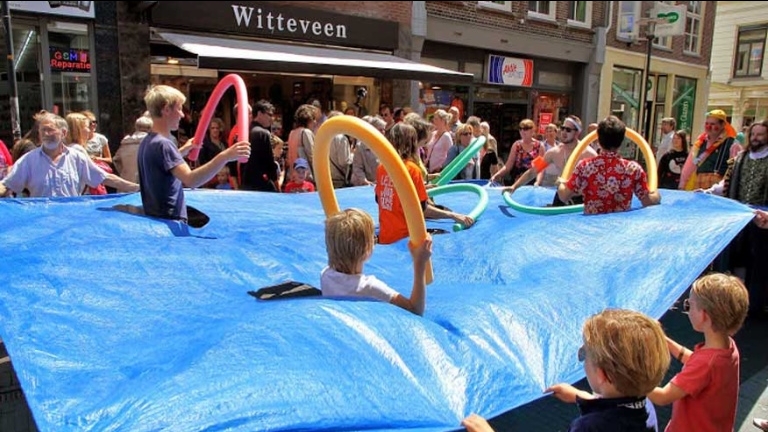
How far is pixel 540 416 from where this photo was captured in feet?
12.0

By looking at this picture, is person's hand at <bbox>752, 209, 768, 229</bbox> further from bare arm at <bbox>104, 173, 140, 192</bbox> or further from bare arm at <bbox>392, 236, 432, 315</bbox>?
bare arm at <bbox>104, 173, 140, 192</bbox>

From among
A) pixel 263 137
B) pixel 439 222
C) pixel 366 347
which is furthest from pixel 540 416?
pixel 263 137

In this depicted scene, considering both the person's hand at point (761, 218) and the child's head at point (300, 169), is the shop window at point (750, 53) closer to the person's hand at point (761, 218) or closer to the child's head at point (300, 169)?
the person's hand at point (761, 218)

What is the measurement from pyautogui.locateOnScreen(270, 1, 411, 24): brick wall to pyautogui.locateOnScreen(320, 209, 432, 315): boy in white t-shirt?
973 cm

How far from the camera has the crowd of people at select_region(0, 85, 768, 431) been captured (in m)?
1.73

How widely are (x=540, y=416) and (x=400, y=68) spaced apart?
8194 millimetres

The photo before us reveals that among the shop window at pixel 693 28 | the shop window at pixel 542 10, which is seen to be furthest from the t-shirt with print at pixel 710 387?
the shop window at pixel 693 28

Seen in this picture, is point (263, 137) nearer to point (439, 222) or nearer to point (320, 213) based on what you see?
point (320, 213)

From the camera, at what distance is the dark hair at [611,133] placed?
3.97m

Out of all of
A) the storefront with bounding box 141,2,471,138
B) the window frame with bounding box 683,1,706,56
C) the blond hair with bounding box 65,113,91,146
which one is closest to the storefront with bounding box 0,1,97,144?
the storefront with bounding box 141,2,471,138

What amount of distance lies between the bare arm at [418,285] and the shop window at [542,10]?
52.8 feet

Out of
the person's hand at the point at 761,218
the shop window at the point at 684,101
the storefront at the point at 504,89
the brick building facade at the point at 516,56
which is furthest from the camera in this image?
the shop window at the point at 684,101

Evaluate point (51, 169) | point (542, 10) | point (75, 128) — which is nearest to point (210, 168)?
point (51, 169)

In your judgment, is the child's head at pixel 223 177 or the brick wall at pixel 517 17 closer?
the child's head at pixel 223 177
